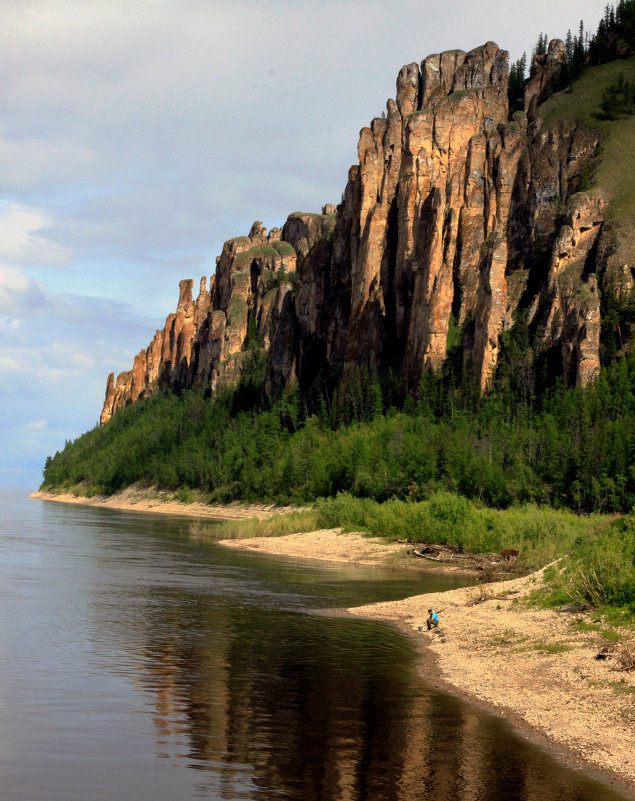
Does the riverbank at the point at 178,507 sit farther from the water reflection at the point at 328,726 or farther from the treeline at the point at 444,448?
the water reflection at the point at 328,726

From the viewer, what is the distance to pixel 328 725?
22.4m

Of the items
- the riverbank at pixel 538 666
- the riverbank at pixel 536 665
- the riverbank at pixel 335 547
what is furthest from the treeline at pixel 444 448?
the riverbank at pixel 538 666

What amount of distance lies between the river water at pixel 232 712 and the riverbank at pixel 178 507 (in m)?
68.6

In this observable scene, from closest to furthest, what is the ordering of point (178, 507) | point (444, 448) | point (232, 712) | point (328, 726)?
point (328, 726), point (232, 712), point (444, 448), point (178, 507)

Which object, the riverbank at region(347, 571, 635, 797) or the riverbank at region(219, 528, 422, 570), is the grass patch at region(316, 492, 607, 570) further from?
Answer: the riverbank at region(347, 571, 635, 797)

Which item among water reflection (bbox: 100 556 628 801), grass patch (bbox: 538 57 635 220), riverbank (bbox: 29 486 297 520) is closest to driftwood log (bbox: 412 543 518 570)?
water reflection (bbox: 100 556 628 801)

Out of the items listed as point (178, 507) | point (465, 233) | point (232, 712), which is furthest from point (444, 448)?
point (232, 712)

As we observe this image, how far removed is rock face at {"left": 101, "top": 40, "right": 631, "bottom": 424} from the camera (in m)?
138

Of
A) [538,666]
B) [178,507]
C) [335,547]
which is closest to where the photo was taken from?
[538,666]

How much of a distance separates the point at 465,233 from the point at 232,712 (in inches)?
5904

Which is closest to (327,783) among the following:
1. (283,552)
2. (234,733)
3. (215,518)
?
(234,733)

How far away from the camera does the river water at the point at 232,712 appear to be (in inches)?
720

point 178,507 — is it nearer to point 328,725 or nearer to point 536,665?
point 536,665

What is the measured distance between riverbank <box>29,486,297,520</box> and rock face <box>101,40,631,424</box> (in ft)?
127
